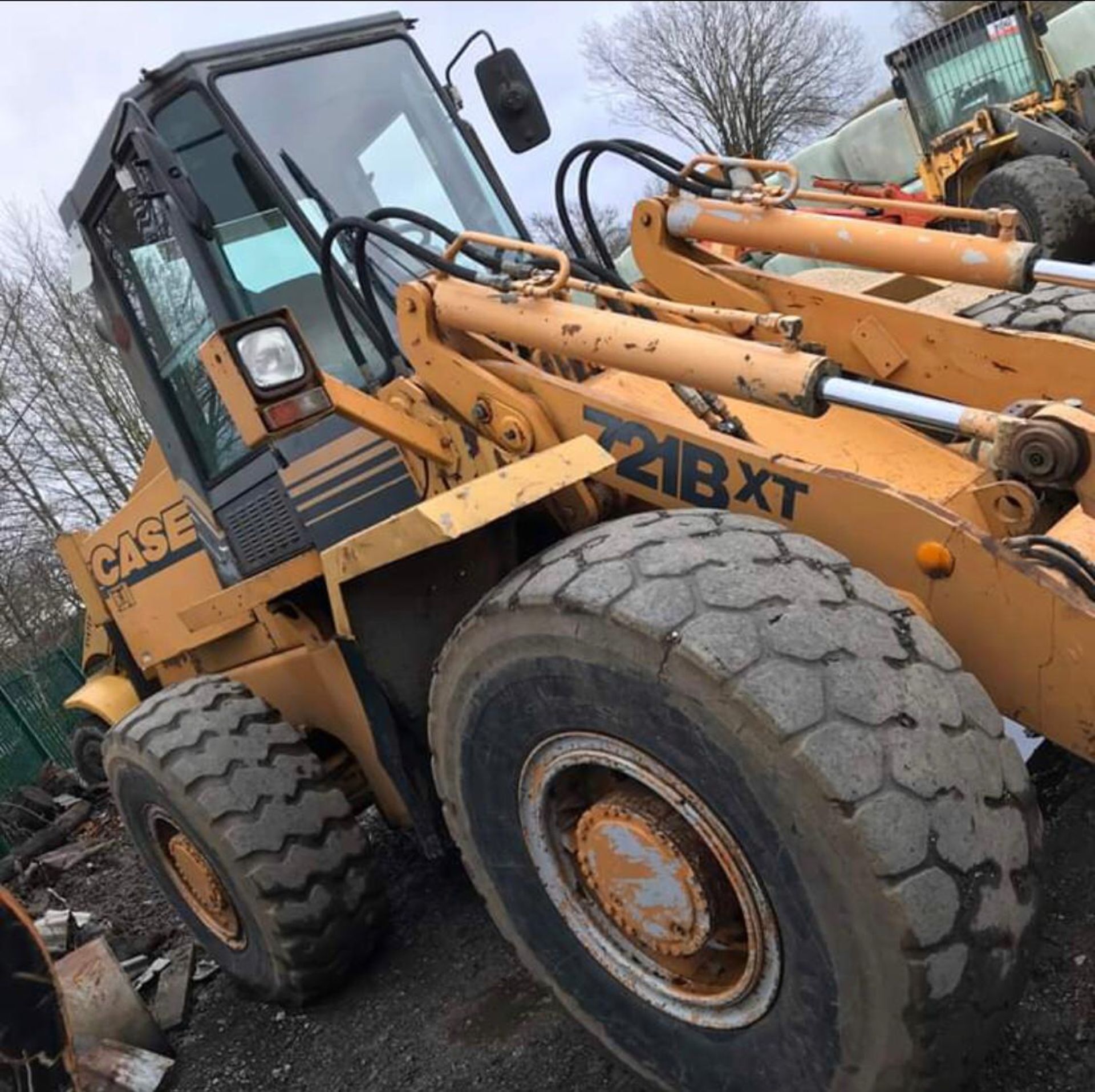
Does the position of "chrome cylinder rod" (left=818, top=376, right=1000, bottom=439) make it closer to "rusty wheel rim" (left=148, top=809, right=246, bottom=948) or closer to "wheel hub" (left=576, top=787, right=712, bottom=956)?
"wheel hub" (left=576, top=787, right=712, bottom=956)

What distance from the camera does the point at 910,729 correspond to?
1.86 metres

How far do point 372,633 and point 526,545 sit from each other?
48 centimetres

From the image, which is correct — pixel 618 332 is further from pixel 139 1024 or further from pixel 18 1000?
pixel 139 1024

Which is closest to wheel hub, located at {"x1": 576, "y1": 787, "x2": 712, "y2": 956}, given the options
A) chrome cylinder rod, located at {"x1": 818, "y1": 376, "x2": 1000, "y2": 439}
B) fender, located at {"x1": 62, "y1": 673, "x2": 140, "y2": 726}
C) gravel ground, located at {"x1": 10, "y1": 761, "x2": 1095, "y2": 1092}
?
gravel ground, located at {"x1": 10, "y1": 761, "x2": 1095, "y2": 1092}

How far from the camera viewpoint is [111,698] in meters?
5.79

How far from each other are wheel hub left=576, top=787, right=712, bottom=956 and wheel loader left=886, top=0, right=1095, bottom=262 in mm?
8310

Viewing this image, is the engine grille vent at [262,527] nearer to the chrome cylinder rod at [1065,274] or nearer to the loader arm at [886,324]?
the loader arm at [886,324]

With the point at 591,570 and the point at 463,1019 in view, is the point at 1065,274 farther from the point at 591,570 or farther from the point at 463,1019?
the point at 463,1019

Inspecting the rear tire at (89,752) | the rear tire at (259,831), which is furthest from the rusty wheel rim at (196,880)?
the rear tire at (89,752)

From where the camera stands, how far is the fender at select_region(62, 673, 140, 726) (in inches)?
226

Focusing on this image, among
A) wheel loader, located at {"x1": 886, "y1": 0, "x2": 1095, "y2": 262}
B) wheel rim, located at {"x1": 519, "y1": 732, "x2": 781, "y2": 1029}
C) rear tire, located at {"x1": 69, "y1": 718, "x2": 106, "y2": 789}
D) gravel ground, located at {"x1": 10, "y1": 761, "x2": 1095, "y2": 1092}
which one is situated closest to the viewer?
wheel rim, located at {"x1": 519, "y1": 732, "x2": 781, "y2": 1029}

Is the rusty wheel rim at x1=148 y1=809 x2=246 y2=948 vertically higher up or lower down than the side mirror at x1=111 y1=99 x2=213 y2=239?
lower down

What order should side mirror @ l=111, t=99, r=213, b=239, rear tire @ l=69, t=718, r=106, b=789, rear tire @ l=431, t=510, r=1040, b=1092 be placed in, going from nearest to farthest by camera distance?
rear tire @ l=431, t=510, r=1040, b=1092
side mirror @ l=111, t=99, r=213, b=239
rear tire @ l=69, t=718, r=106, b=789

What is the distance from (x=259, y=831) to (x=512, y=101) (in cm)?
266
